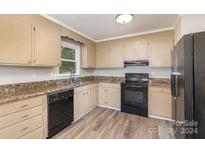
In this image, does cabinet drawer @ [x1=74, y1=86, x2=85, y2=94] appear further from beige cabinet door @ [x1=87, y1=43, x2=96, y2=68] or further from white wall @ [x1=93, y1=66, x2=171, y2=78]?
white wall @ [x1=93, y1=66, x2=171, y2=78]

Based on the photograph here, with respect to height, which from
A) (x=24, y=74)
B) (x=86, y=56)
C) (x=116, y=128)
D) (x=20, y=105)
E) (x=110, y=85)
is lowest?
(x=116, y=128)

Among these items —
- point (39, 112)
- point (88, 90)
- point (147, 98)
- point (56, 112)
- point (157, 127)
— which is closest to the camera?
point (39, 112)

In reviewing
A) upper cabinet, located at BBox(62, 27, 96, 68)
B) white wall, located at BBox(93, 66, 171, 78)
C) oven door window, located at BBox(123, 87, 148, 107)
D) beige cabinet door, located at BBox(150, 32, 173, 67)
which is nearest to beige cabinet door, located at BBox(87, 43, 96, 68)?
upper cabinet, located at BBox(62, 27, 96, 68)

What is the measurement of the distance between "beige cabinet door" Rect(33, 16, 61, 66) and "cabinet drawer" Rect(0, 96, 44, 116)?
692 millimetres

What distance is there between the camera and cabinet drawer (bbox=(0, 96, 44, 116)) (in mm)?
1573

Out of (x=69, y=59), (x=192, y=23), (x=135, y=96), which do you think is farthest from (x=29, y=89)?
(x=192, y=23)

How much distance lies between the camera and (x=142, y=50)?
365 centimetres

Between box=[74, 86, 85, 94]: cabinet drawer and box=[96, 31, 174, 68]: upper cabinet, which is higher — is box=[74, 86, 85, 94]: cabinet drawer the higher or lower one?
the lower one

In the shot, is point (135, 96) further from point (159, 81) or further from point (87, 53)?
point (87, 53)

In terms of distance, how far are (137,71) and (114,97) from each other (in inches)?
44.4

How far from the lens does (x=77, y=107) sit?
3.13 m
